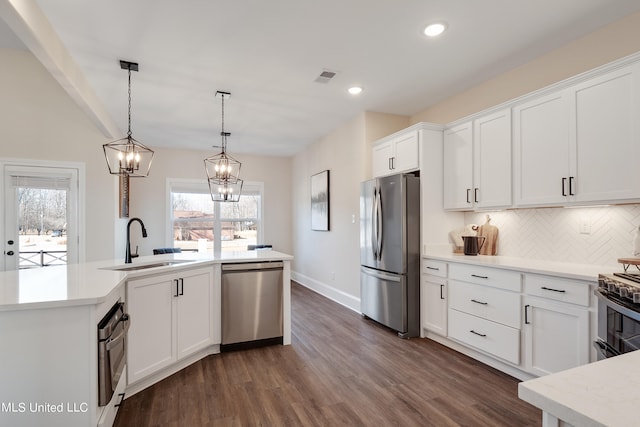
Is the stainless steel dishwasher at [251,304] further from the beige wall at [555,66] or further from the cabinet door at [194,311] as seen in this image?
the beige wall at [555,66]

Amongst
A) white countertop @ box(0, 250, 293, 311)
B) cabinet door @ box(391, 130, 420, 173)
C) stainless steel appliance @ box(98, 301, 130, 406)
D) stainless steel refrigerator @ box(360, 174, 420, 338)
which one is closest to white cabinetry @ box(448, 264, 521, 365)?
stainless steel refrigerator @ box(360, 174, 420, 338)

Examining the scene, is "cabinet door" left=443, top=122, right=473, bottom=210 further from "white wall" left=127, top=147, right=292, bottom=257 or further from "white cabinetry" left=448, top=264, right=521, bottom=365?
"white wall" left=127, top=147, right=292, bottom=257

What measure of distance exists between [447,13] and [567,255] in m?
2.22

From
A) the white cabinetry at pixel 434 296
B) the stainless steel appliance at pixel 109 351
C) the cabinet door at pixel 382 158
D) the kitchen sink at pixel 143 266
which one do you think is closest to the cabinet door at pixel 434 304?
the white cabinetry at pixel 434 296

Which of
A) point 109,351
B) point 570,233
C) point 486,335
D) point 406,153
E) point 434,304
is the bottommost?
point 486,335

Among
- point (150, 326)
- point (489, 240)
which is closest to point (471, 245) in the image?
point (489, 240)

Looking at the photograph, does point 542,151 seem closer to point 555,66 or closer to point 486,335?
point 555,66

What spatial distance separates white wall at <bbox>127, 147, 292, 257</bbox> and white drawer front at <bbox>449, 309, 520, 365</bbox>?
487 cm

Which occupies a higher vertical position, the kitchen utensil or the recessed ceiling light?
the recessed ceiling light

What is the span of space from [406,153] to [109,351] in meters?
3.32

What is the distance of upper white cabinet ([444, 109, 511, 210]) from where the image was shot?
3.06 metres

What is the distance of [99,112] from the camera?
155 inches

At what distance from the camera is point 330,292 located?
17.9ft

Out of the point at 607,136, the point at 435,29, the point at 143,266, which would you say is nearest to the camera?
the point at 607,136
